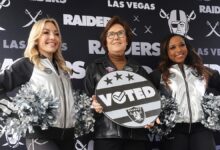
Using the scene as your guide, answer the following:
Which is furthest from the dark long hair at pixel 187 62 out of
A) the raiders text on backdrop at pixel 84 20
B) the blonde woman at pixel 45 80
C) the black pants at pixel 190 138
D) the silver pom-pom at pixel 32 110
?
the silver pom-pom at pixel 32 110

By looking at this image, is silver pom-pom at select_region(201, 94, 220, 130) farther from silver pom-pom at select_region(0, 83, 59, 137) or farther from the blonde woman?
silver pom-pom at select_region(0, 83, 59, 137)

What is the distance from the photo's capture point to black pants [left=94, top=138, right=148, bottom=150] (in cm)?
281

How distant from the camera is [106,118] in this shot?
289 centimetres

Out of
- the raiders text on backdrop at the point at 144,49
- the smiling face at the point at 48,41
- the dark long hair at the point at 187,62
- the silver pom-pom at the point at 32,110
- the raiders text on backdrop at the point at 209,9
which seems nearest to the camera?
the silver pom-pom at the point at 32,110

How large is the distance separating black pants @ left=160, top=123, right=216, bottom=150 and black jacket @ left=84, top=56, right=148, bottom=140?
0.26m

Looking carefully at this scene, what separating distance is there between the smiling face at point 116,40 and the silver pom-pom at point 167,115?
Answer: 473 mm

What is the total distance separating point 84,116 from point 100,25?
1.02 meters

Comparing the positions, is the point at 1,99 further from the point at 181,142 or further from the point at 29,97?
the point at 181,142

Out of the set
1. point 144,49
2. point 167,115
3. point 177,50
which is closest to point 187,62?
point 177,50

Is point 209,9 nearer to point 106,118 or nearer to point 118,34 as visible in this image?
point 118,34

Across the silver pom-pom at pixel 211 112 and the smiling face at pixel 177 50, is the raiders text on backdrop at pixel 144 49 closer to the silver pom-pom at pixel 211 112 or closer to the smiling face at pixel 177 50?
the smiling face at pixel 177 50

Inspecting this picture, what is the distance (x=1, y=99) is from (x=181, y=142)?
131cm

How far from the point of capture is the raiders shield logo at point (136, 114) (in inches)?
112

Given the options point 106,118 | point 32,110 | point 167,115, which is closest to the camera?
point 32,110
